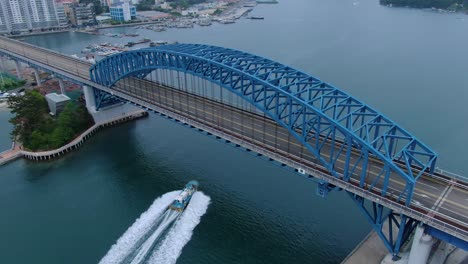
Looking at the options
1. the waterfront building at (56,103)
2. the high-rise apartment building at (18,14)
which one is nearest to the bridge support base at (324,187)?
the waterfront building at (56,103)

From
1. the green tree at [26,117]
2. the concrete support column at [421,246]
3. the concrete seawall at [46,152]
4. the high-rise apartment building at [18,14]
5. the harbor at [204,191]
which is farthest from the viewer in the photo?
the high-rise apartment building at [18,14]

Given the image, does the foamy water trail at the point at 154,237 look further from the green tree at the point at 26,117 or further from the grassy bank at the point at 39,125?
the green tree at the point at 26,117

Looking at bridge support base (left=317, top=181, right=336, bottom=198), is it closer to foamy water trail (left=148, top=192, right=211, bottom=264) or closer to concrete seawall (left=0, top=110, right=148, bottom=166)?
foamy water trail (left=148, top=192, right=211, bottom=264)

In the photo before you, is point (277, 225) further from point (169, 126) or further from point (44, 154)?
point (44, 154)

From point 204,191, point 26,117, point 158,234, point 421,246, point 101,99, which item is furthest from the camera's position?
point 101,99

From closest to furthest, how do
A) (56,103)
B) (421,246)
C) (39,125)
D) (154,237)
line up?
1. (421,246)
2. (154,237)
3. (39,125)
4. (56,103)

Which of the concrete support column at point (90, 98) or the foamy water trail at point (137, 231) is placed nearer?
the foamy water trail at point (137, 231)

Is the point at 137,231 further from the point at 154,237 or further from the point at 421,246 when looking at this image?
the point at 421,246

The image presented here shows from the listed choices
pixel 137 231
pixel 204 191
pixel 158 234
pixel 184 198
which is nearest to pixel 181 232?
pixel 158 234
